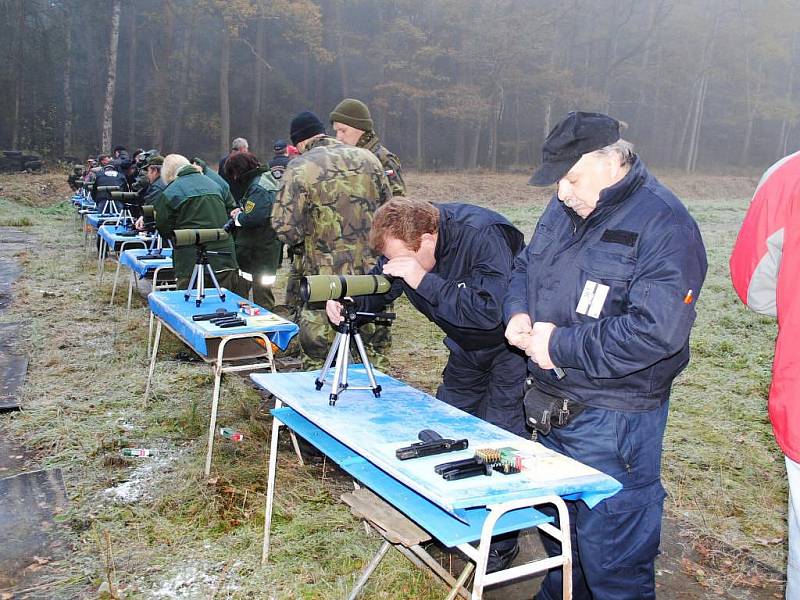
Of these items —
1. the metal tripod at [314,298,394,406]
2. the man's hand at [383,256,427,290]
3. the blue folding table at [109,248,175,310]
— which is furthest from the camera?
the blue folding table at [109,248,175,310]

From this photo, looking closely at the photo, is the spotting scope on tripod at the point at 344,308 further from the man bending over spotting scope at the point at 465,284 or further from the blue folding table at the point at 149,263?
the blue folding table at the point at 149,263

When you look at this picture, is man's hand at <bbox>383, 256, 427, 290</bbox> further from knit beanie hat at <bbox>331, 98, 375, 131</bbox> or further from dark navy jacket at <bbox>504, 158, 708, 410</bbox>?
knit beanie hat at <bbox>331, 98, 375, 131</bbox>

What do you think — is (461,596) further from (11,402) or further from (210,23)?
(210,23)

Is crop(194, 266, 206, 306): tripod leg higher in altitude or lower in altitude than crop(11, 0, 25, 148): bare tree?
lower

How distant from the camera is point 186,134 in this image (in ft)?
93.6

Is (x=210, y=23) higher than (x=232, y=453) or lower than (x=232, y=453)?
higher

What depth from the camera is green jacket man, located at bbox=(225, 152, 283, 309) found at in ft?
19.5

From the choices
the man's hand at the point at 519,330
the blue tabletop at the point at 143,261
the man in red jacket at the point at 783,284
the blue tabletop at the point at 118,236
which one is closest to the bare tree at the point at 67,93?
the blue tabletop at the point at 118,236

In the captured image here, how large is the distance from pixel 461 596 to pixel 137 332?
16.2 feet

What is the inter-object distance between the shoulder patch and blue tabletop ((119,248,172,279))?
528cm

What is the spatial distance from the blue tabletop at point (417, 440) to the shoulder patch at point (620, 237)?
2.22ft

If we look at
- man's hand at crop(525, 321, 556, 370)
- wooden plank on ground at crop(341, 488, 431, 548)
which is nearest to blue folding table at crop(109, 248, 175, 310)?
wooden plank on ground at crop(341, 488, 431, 548)

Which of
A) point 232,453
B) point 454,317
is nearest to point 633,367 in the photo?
point 454,317

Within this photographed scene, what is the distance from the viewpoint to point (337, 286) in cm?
268
